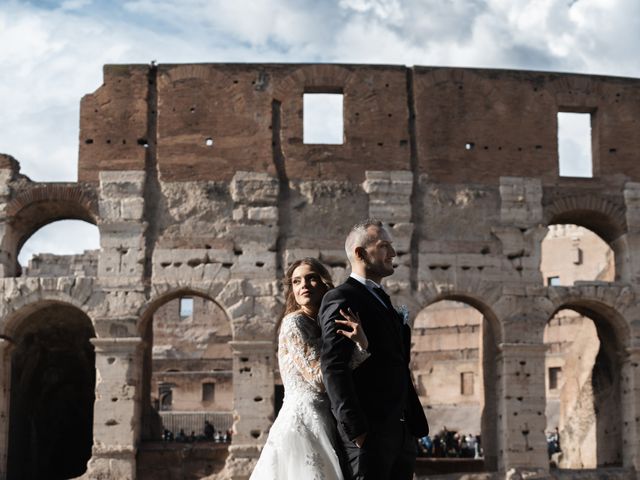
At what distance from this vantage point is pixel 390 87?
20.2 m

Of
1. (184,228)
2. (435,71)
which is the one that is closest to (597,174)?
(435,71)

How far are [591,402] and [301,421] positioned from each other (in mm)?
17523

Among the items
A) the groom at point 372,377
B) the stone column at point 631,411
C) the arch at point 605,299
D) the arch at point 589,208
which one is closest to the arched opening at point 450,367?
the stone column at point 631,411

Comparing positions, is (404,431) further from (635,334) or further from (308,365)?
(635,334)

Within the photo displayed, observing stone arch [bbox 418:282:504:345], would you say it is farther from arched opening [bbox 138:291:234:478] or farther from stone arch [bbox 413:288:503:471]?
arched opening [bbox 138:291:234:478]

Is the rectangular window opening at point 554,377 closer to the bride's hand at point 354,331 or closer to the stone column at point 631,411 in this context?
the stone column at point 631,411

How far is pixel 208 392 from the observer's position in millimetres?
32188

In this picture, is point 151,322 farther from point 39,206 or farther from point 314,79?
point 314,79

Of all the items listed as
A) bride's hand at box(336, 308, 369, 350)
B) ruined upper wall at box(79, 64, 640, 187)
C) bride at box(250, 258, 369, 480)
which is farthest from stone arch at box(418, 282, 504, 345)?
bride's hand at box(336, 308, 369, 350)

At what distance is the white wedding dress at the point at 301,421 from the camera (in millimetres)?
6070

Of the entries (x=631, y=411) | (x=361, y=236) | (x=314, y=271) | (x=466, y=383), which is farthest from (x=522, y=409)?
(x=361, y=236)

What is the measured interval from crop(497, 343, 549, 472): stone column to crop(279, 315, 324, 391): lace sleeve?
13.5 meters

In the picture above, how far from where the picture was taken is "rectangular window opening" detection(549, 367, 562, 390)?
32.3 m

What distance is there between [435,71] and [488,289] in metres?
4.01
